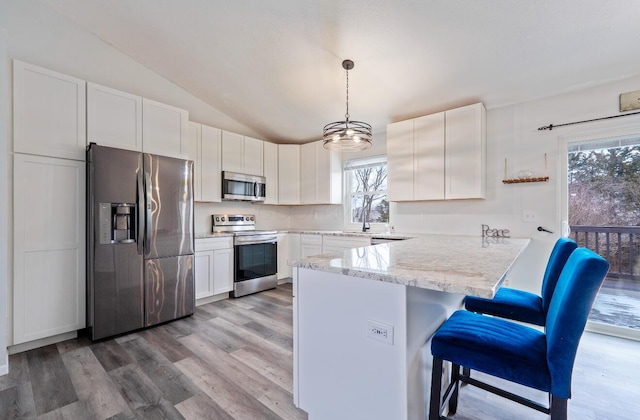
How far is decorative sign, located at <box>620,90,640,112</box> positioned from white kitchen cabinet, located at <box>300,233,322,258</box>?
11.3 feet

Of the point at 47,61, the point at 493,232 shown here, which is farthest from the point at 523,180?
the point at 47,61

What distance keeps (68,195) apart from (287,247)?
275 centimetres

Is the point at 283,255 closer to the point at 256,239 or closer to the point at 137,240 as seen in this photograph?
the point at 256,239

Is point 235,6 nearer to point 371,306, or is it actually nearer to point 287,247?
point 371,306

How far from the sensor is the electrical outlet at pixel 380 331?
1.19 m

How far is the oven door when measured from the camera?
12.8 ft

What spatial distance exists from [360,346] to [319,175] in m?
3.55

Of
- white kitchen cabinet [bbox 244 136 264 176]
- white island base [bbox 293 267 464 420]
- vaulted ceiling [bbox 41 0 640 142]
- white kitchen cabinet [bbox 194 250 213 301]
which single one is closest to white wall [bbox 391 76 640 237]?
vaulted ceiling [bbox 41 0 640 142]

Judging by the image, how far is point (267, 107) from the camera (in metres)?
4.11

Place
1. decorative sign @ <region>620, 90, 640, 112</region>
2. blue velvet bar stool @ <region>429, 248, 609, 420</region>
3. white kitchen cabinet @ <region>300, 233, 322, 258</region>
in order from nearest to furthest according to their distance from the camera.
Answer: blue velvet bar stool @ <region>429, 248, 609, 420</region>, decorative sign @ <region>620, 90, 640, 112</region>, white kitchen cabinet @ <region>300, 233, 322, 258</region>

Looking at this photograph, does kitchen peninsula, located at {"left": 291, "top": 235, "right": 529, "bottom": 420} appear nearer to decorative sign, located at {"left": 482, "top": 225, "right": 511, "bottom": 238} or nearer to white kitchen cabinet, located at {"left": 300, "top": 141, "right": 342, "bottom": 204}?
decorative sign, located at {"left": 482, "top": 225, "right": 511, "bottom": 238}

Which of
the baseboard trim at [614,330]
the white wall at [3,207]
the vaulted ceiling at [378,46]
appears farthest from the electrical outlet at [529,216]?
the white wall at [3,207]

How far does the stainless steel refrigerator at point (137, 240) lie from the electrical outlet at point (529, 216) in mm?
3617

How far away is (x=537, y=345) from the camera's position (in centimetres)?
116
